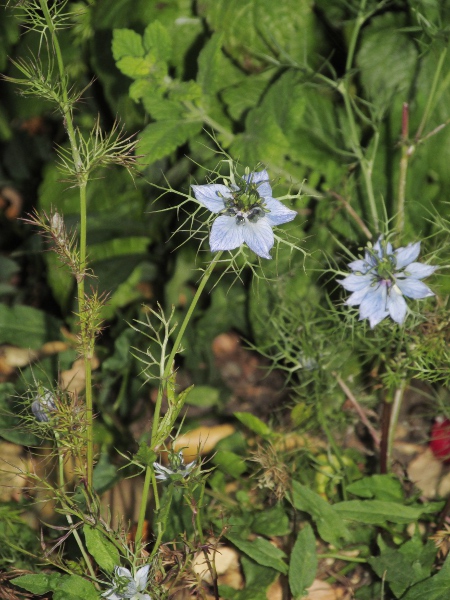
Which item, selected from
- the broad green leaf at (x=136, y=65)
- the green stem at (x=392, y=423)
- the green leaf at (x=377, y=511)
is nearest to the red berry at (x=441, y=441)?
the green stem at (x=392, y=423)

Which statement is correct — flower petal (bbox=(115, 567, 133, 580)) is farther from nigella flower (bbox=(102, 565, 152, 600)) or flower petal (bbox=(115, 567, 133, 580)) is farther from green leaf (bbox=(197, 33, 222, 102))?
green leaf (bbox=(197, 33, 222, 102))

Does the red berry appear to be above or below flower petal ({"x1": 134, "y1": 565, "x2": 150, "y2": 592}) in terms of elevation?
below

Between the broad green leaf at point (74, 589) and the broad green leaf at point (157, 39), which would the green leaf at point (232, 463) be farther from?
the broad green leaf at point (157, 39)

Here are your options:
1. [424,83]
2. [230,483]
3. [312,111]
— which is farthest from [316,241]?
[230,483]

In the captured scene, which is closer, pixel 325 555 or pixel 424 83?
pixel 325 555

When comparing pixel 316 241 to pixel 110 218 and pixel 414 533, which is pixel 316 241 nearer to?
pixel 110 218

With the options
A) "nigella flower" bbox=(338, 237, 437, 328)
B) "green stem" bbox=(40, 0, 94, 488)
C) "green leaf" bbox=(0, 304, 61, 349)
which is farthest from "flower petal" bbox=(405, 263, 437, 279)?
"green leaf" bbox=(0, 304, 61, 349)
